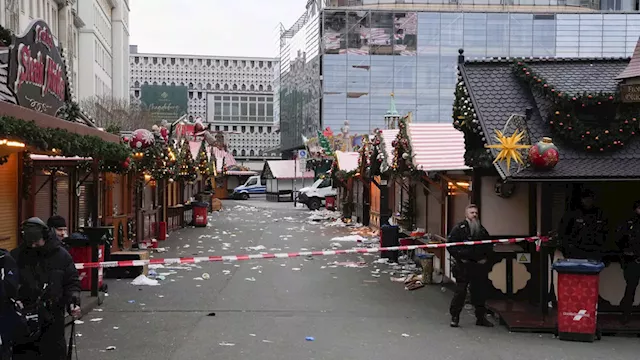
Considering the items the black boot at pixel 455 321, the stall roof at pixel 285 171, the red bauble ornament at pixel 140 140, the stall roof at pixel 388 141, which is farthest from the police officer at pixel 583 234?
the stall roof at pixel 285 171

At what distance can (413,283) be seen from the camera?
13586 mm

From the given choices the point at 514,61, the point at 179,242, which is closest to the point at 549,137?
the point at 514,61

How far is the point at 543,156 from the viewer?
969 centimetres

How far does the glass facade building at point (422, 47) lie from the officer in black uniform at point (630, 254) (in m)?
64.8

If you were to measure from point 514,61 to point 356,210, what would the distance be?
21.3m

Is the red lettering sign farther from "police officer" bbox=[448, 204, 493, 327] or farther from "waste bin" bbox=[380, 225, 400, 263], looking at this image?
"waste bin" bbox=[380, 225, 400, 263]

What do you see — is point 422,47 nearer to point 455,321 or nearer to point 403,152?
point 403,152

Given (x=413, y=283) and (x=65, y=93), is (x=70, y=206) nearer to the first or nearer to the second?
(x=65, y=93)

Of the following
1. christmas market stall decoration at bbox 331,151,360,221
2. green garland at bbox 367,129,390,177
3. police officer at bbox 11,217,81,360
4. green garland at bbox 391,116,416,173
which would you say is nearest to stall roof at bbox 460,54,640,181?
green garland at bbox 391,116,416,173

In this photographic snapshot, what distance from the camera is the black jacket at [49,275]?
6242 mm

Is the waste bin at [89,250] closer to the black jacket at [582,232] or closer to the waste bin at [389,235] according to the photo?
the black jacket at [582,232]

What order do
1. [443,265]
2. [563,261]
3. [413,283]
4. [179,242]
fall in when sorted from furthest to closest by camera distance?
[179,242] → [443,265] → [413,283] → [563,261]

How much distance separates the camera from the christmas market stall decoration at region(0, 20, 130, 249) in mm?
8281

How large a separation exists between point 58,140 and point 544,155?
6.56 m
